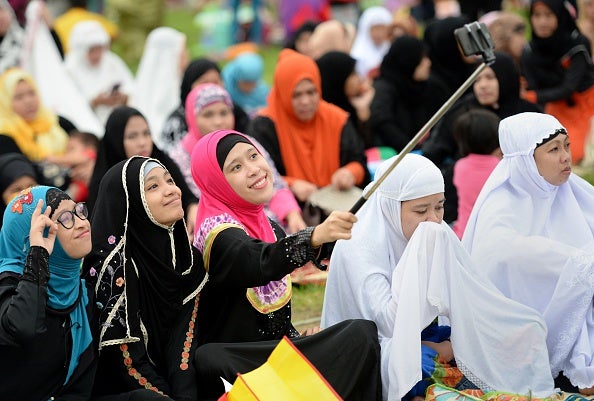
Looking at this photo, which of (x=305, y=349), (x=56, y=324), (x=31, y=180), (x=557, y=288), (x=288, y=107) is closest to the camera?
(x=56, y=324)

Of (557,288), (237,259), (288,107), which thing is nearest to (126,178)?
(237,259)

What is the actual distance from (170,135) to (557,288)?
3.50 m

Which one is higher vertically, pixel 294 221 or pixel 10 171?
pixel 10 171

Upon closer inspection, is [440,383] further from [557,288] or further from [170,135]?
[170,135]

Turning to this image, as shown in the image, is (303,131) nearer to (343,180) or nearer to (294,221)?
(343,180)

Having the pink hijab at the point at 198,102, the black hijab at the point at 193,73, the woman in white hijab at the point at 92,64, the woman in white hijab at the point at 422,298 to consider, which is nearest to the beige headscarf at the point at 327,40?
the black hijab at the point at 193,73

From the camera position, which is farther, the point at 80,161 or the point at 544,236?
the point at 80,161

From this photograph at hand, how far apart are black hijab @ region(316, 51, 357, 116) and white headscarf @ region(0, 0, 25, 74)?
9.23ft

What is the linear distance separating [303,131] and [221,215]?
104 inches

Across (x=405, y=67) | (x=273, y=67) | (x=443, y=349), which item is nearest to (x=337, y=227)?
(x=443, y=349)

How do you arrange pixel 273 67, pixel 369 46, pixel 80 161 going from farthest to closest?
pixel 273 67, pixel 369 46, pixel 80 161

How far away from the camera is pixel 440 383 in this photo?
424 centimetres

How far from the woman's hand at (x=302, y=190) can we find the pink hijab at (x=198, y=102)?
61 cm

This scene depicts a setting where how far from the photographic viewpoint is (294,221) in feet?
20.3
